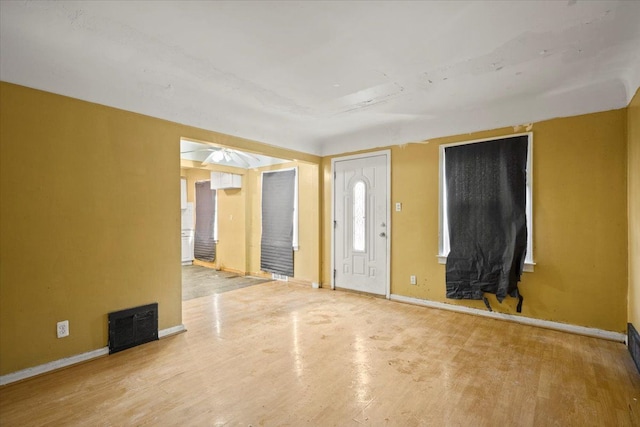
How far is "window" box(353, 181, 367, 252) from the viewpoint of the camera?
4.83m

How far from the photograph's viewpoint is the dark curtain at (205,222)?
7117 mm

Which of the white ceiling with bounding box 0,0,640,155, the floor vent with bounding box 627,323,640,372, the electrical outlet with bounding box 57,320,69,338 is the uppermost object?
the white ceiling with bounding box 0,0,640,155

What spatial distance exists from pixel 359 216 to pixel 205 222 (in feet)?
13.4

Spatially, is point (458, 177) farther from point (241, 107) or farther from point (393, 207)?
point (241, 107)

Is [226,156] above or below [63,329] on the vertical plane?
above

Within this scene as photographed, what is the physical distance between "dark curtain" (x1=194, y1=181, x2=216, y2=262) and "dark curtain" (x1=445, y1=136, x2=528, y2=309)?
510 cm

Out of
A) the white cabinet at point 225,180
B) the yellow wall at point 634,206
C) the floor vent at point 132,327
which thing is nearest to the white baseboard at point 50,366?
the floor vent at point 132,327

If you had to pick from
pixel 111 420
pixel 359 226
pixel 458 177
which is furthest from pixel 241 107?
pixel 111 420

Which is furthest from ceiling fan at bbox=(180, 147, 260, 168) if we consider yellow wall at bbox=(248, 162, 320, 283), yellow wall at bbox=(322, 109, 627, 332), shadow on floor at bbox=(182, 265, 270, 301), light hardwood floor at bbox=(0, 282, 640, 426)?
yellow wall at bbox=(322, 109, 627, 332)

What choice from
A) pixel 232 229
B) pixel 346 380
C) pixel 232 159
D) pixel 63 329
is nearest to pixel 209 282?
pixel 232 229

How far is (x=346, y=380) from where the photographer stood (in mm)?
2352

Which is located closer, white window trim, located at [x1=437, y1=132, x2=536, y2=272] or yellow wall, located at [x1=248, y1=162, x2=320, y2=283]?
white window trim, located at [x1=437, y1=132, x2=536, y2=272]

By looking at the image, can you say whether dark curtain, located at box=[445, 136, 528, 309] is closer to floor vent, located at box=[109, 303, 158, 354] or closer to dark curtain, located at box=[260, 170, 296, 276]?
dark curtain, located at box=[260, 170, 296, 276]

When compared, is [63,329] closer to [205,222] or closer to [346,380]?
[346,380]
